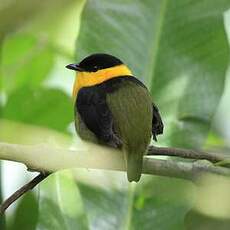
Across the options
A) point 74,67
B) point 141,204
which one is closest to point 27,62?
point 74,67

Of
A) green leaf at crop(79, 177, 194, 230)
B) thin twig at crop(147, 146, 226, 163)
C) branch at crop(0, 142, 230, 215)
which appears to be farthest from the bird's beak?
thin twig at crop(147, 146, 226, 163)

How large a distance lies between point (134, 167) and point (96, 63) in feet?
2.92

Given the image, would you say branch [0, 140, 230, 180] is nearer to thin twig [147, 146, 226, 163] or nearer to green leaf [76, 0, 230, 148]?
thin twig [147, 146, 226, 163]

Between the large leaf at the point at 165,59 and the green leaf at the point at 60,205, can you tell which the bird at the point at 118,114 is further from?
the green leaf at the point at 60,205

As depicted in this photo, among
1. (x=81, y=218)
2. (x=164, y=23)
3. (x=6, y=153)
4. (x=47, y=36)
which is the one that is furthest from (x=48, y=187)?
(x=47, y=36)

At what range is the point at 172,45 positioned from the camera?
2.83 metres

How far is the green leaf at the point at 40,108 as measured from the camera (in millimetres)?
2836

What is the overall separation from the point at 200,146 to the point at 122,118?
273mm

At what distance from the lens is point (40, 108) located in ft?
9.51

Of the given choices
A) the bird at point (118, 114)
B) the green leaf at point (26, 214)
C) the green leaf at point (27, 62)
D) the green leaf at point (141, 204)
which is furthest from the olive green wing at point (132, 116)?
the green leaf at point (27, 62)

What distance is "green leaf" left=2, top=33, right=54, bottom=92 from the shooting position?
10.5 ft

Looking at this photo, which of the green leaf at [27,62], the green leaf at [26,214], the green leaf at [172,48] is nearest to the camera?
the green leaf at [26,214]

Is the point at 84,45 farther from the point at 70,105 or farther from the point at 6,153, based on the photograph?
the point at 6,153

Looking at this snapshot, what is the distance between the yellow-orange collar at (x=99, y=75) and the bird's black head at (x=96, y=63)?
0.06 feet
